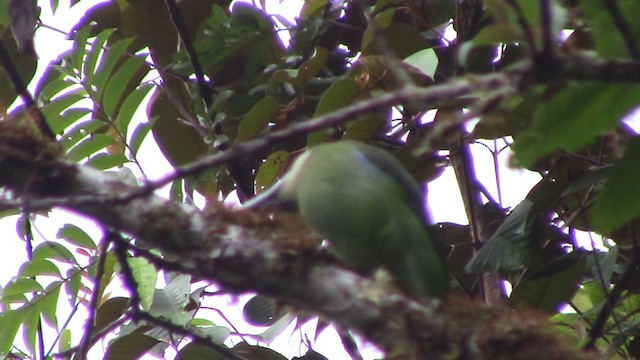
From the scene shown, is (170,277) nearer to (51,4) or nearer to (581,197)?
(51,4)

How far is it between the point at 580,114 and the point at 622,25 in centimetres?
19

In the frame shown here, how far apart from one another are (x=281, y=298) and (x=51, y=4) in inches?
68.6

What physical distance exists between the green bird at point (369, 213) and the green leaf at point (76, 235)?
74 cm

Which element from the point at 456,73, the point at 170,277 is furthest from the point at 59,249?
the point at 456,73

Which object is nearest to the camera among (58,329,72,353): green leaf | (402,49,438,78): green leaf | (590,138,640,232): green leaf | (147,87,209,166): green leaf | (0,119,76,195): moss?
(590,138,640,232): green leaf

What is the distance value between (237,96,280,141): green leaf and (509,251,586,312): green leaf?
2.93 feet

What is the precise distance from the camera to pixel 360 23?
3.02 meters

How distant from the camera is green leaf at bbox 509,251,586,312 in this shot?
2369 mm

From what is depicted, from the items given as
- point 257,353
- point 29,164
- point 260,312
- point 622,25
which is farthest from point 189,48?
point 622,25

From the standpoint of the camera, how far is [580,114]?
4.25ft

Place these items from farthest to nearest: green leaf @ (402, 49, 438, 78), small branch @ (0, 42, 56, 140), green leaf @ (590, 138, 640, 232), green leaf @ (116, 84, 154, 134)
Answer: green leaf @ (116, 84, 154, 134) < green leaf @ (402, 49, 438, 78) < small branch @ (0, 42, 56, 140) < green leaf @ (590, 138, 640, 232)

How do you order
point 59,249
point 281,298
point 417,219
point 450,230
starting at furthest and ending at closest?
point 450,230
point 59,249
point 417,219
point 281,298

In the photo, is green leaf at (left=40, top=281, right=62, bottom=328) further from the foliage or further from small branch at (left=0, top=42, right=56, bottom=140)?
small branch at (left=0, top=42, right=56, bottom=140)

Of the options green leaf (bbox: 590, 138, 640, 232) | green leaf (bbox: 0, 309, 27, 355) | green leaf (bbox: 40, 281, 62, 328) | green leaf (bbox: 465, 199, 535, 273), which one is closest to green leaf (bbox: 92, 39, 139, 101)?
green leaf (bbox: 40, 281, 62, 328)
